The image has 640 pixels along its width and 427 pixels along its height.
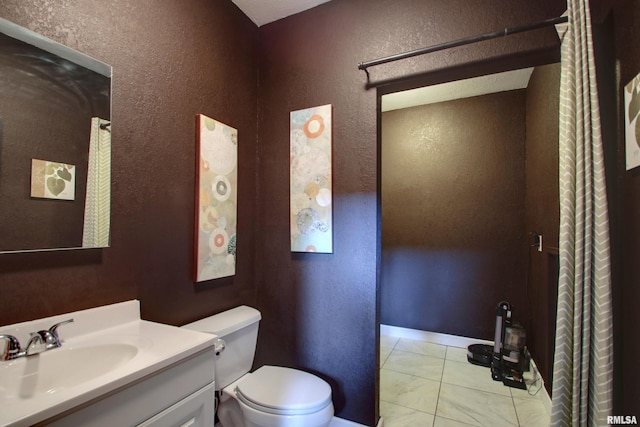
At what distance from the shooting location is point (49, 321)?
96cm

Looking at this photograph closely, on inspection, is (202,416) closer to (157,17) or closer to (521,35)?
(157,17)

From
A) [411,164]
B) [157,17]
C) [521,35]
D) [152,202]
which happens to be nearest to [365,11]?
[521,35]

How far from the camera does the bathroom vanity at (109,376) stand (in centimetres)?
65

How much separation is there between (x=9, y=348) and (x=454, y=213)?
3198 millimetres

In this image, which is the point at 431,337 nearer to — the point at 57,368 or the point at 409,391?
the point at 409,391

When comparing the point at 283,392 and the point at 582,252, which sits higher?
the point at 582,252

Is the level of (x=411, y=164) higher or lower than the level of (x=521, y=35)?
lower

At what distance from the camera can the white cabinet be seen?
2.24ft

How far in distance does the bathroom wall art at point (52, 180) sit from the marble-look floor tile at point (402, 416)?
2.07 metres

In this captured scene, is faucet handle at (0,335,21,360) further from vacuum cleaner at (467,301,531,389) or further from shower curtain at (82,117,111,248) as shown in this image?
vacuum cleaner at (467,301,531,389)

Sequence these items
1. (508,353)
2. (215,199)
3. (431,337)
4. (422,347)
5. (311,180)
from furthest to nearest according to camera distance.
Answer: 1. (431,337)
2. (422,347)
3. (508,353)
4. (311,180)
5. (215,199)

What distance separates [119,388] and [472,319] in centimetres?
303

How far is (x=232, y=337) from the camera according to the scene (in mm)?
1506

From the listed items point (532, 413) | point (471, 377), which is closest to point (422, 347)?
point (471, 377)
